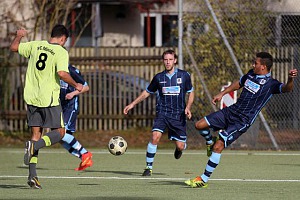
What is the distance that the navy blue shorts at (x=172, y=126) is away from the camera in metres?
14.0

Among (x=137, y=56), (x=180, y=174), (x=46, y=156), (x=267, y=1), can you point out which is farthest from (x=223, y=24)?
(x=180, y=174)

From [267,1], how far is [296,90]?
1902mm

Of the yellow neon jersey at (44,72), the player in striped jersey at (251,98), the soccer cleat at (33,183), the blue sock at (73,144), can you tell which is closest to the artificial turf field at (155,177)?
the soccer cleat at (33,183)

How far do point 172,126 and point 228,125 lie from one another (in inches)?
74.4

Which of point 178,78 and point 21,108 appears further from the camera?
point 21,108

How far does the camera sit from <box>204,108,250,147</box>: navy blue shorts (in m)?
12.0

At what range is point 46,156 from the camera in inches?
685

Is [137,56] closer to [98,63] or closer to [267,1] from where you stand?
[98,63]

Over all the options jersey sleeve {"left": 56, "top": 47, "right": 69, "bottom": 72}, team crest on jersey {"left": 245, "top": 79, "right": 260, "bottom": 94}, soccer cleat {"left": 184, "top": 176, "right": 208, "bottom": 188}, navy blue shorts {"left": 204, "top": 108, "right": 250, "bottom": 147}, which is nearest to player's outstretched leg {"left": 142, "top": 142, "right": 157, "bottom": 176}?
navy blue shorts {"left": 204, "top": 108, "right": 250, "bottom": 147}

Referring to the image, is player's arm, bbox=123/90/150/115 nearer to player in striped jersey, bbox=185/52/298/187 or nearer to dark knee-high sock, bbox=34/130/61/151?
player in striped jersey, bbox=185/52/298/187

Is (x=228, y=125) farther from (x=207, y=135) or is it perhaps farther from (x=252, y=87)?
(x=207, y=135)

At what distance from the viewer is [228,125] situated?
40.4 feet

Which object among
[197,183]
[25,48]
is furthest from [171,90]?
[25,48]

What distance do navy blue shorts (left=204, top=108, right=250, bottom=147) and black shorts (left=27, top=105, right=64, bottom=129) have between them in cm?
212
